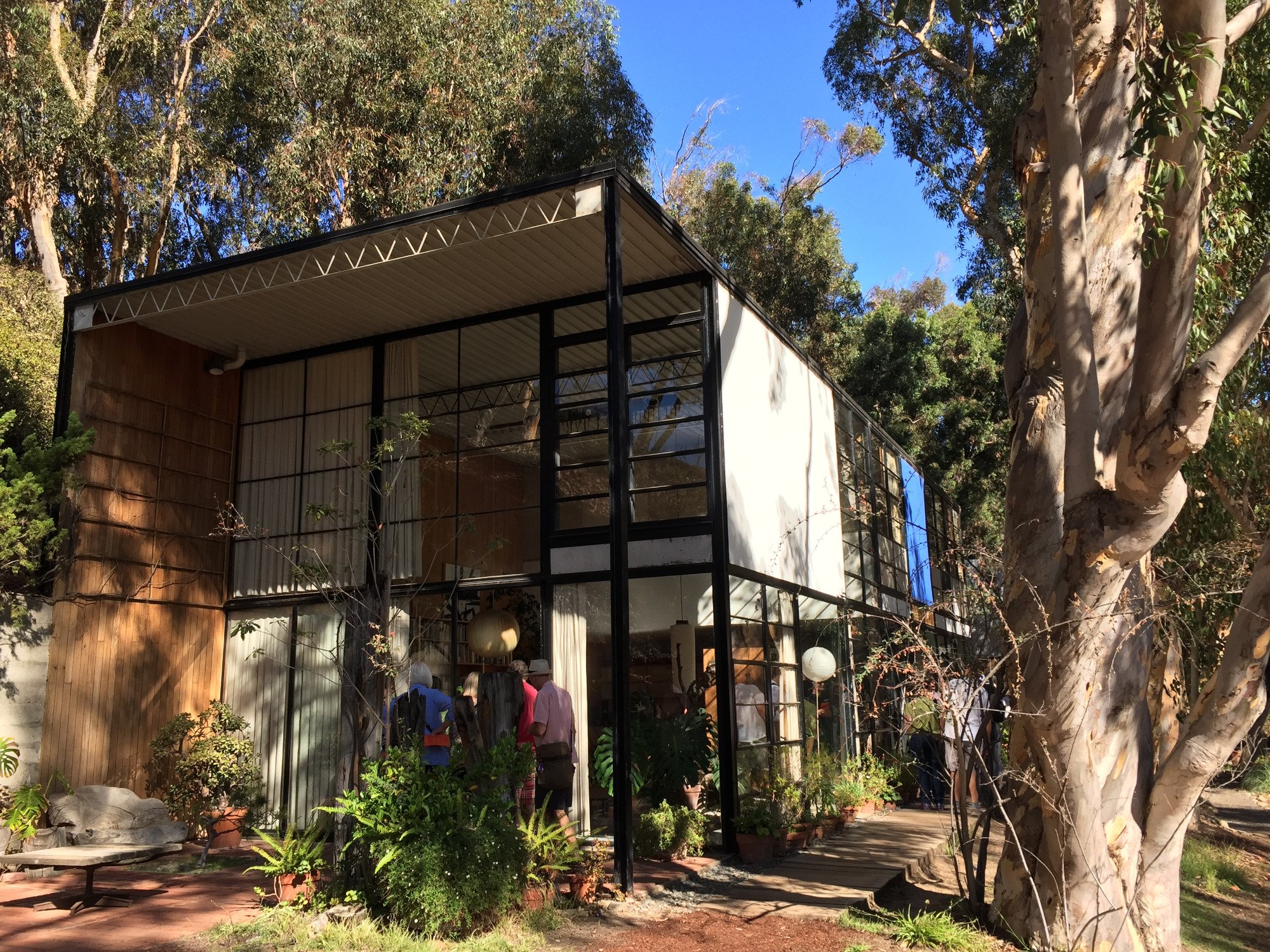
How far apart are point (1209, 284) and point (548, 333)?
19.3 ft

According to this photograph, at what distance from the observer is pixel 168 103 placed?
18469 mm

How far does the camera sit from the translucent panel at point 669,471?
31.6ft

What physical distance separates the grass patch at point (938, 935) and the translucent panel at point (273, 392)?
28.3 ft

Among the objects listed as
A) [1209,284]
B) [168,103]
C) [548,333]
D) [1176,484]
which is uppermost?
[168,103]

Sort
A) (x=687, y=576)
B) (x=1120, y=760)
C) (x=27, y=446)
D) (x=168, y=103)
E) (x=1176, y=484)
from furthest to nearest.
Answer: (x=168, y=103) → (x=687, y=576) → (x=27, y=446) → (x=1120, y=760) → (x=1176, y=484)

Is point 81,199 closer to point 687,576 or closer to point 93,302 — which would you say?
point 93,302

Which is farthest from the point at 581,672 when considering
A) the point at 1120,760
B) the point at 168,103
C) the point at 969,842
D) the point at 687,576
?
the point at 168,103

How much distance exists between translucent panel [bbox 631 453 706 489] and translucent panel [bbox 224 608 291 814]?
4.31 m

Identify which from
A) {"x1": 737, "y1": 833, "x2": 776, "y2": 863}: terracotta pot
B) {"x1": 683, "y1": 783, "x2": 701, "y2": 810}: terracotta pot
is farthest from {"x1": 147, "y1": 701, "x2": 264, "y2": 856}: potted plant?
{"x1": 737, "y1": 833, "x2": 776, "y2": 863}: terracotta pot

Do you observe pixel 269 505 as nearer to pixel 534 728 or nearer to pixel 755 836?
pixel 534 728

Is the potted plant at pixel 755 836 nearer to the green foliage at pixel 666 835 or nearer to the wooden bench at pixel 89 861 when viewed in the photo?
the green foliage at pixel 666 835

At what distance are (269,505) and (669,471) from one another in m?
4.92

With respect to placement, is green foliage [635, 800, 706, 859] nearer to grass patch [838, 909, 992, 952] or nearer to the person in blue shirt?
the person in blue shirt

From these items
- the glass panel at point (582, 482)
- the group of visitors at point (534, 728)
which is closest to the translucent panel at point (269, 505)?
the glass panel at point (582, 482)
